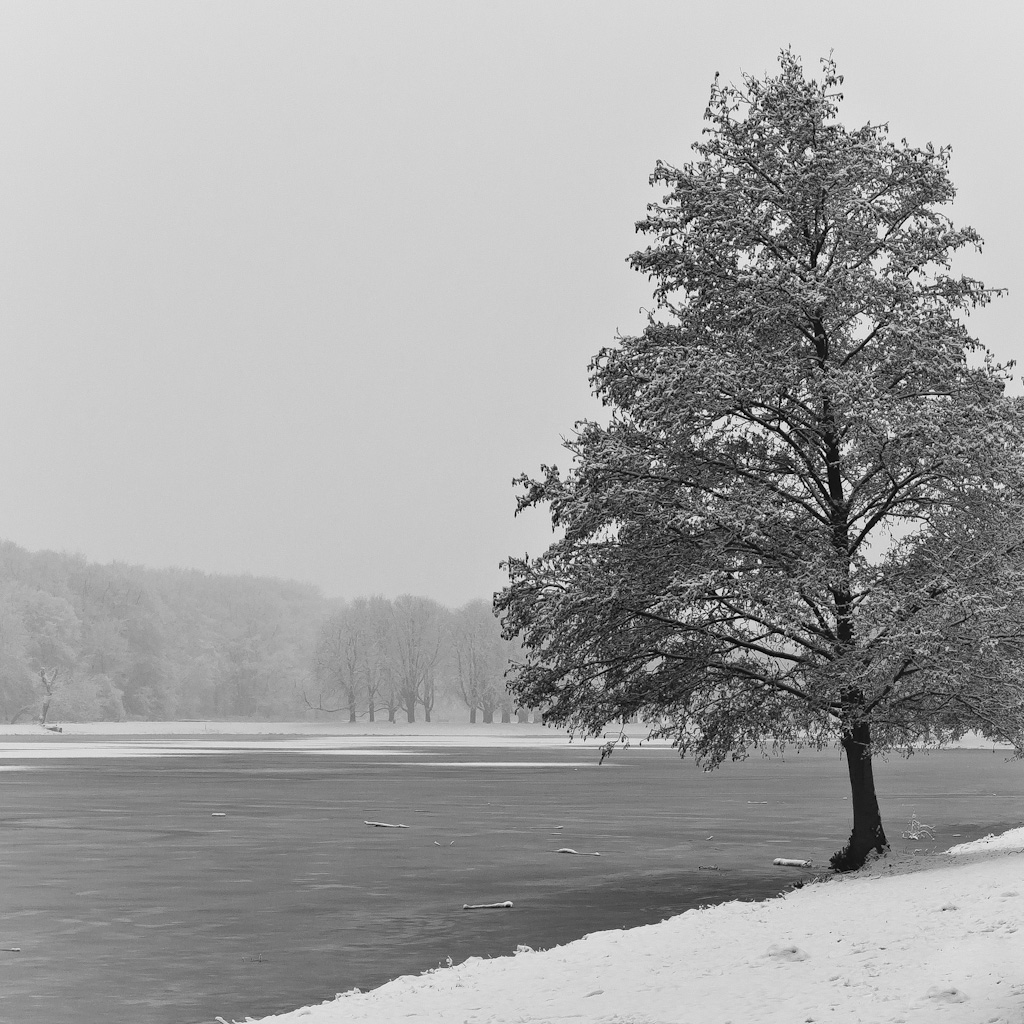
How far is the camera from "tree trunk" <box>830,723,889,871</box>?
88.3ft

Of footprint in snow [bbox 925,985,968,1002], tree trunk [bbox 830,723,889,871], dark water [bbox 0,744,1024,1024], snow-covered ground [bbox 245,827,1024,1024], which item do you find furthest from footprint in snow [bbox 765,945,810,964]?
tree trunk [bbox 830,723,889,871]

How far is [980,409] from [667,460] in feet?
16.8

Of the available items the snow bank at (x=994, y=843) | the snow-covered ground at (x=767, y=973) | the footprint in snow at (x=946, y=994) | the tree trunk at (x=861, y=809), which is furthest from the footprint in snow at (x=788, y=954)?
the snow bank at (x=994, y=843)

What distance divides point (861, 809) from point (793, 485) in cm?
590

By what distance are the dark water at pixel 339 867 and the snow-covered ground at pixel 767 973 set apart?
193 centimetres

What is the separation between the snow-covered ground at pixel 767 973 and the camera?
46.4 feet

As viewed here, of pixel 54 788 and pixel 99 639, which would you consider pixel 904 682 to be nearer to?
pixel 54 788

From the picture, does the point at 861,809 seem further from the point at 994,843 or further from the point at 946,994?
the point at 946,994

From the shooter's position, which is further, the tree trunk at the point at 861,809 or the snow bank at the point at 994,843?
the snow bank at the point at 994,843

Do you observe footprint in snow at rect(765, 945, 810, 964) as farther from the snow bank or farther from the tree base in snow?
the snow bank

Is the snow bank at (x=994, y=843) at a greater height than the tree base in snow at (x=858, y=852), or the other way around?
the tree base in snow at (x=858, y=852)

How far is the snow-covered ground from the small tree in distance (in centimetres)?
561

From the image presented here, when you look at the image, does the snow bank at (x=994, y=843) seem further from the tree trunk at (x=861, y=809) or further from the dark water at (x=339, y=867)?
the tree trunk at (x=861, y=809)

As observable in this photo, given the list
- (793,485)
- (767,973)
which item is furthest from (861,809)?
(767,973)
